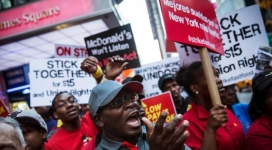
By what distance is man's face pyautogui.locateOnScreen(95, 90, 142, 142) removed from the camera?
2.01 m

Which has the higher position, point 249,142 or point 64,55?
point 64,55

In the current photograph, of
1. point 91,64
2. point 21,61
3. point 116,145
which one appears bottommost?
point 116,145

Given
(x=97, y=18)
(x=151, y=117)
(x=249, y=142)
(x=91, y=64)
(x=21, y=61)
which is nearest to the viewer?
(x=249, y=142)

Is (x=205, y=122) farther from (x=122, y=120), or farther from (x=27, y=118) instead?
(x=27, y=118)

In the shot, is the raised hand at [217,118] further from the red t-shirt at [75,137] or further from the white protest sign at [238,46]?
the red t-shirt at [75,137]

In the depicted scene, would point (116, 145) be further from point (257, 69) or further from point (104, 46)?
point (104, 46)

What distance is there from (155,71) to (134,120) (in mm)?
3172

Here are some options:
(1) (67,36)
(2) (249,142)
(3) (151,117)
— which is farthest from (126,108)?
(1) (67,36)

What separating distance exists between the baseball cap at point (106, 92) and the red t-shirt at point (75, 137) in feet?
3.40

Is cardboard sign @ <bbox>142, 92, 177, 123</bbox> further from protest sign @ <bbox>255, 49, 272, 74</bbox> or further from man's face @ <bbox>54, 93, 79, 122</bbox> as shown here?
protest sign @ <bbox>255, 49, 272, 74</bbox>

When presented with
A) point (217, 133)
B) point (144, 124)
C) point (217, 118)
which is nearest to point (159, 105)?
point (217, 133)

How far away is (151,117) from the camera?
14.1ft

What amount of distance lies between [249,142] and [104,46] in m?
2.94

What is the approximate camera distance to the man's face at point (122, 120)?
2006 millimetres
